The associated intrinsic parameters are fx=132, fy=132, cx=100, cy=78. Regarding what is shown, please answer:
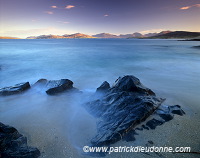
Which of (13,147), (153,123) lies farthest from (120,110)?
(13,147)

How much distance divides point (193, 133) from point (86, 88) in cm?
691

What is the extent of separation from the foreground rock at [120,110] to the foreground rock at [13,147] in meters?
1.89

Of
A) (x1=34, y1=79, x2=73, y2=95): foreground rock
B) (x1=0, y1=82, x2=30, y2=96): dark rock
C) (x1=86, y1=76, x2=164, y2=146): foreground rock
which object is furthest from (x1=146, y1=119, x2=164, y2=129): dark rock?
(x1=0, y1=82, x2=30, y2=96): dark rock

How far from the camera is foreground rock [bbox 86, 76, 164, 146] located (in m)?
4.54

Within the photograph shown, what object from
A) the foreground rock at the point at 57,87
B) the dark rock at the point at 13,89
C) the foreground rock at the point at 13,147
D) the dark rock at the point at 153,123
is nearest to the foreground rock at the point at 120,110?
the dark rock at the point at 153,123

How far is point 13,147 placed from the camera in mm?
3914

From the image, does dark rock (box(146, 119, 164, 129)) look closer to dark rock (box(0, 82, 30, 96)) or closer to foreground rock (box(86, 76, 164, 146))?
foreground rock (box(86, 76, 164, 146))

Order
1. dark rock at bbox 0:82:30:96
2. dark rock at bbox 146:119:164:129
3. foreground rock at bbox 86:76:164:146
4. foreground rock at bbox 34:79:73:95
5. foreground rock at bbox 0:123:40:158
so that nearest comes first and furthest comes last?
foreground rock at bbox 0:123:40:158 < foreground rock at bbox 86:76:164:146 < dark rock at bbox 146:119:164:129 < dark rock at bbox 0:82:30:96 < foreground rock at bbox 34:79:73:95

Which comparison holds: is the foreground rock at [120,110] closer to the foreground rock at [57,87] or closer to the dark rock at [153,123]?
the dark rock at [153,123]

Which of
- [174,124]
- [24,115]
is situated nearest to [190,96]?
[174,124]

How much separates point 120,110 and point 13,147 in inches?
150

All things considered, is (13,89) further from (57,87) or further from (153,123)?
(153,123)

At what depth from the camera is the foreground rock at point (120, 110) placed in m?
4.54

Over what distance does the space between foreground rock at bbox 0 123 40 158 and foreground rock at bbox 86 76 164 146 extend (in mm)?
1889
